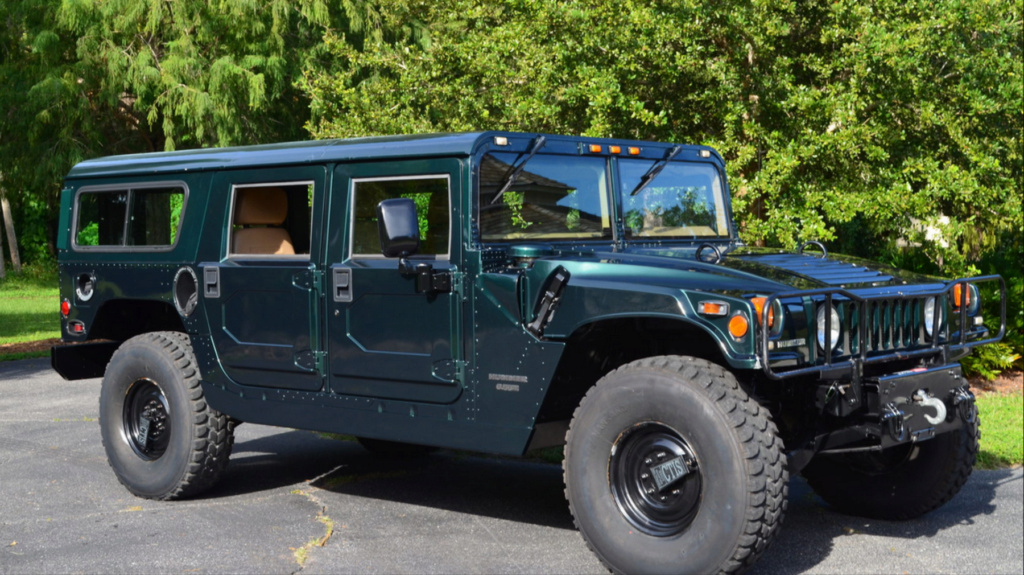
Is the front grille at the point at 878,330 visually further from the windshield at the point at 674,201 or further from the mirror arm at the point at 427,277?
the mirror arm at the point at 427,277

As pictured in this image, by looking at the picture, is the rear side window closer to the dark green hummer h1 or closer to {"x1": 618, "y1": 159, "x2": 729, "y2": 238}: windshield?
the dark green hummer h1

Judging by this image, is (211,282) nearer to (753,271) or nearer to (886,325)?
(753,271)

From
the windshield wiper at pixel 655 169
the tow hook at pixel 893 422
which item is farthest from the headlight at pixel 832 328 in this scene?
the windshield wiper at pixel 655 169

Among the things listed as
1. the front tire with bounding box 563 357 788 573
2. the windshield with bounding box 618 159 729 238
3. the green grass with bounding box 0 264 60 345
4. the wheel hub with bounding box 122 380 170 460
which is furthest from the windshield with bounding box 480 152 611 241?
the green grass with bounding box 0 264 60 345

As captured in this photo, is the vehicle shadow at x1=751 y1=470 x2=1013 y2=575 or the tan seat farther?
the tan seat

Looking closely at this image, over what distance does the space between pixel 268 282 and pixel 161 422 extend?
1362 mm

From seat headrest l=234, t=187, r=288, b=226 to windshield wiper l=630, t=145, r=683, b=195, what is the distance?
2.13 m

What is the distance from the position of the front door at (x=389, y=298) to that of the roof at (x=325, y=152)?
0.25 feet

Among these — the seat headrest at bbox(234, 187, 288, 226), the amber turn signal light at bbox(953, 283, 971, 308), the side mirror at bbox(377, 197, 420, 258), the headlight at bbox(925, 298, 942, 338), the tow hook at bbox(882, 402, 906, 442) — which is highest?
the seat headrest at bbox(234, 187, 288, 226)

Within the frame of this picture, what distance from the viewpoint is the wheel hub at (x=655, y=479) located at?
201 inches

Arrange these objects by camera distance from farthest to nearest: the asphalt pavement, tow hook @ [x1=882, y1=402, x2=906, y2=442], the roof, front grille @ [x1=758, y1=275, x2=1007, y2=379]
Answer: the roof, the asphalt pavement, tow hook @ [x1=882, y1=402, x2=906, y2=442], front grille @ [x1=758, y1=275, x2=1007, y2=379]

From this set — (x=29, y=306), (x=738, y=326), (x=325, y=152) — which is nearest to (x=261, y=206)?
(x=325, y=152)

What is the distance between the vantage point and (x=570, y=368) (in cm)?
572

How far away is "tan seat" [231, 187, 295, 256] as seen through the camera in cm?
691
